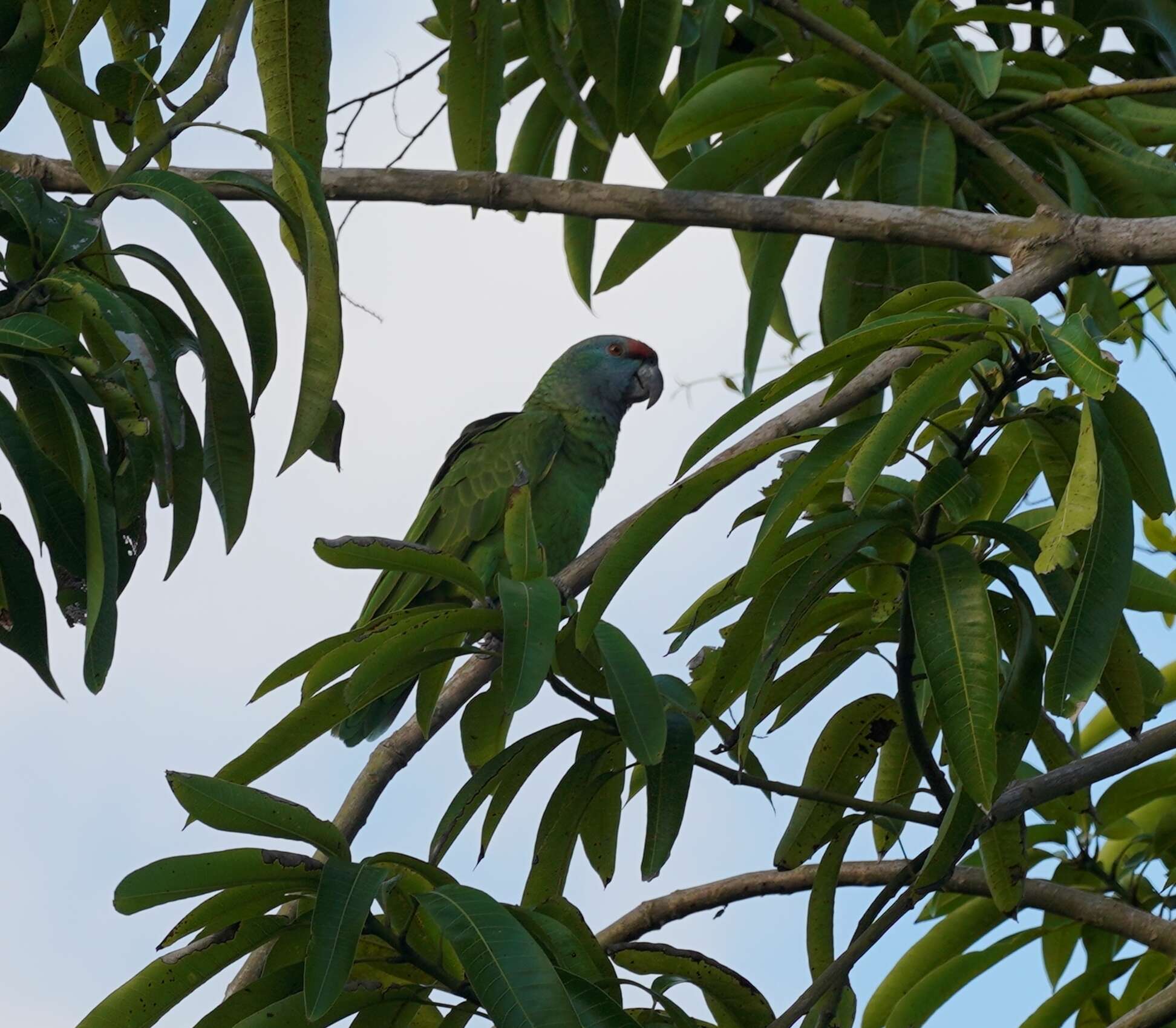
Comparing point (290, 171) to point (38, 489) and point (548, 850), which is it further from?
point (548, 850)

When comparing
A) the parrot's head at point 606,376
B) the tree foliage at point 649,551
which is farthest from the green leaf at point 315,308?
the parrot's head at point 606,376

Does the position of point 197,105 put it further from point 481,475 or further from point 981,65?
point 481,475

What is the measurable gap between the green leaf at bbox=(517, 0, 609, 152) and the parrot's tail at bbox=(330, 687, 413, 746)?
1287 mm

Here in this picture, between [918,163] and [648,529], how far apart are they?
1142 millimetres

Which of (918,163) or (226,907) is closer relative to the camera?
(226,907)

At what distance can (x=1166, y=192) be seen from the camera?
7.42ft

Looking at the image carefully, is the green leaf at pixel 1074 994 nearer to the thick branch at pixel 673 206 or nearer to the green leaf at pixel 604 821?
the green leaf at pixel 604 821

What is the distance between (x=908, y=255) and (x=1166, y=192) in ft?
1.53

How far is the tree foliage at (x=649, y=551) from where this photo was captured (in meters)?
1.38

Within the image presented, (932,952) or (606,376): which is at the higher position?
(606,376)

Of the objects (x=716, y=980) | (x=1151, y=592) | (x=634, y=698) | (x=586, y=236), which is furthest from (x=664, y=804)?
(x=586, y=236)

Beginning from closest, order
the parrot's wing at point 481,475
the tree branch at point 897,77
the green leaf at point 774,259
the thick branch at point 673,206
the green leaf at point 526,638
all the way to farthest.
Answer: the green leaf at point 526,638, the thick branch at point 673,206, the tree branch at point 897,77, the green leaf at point 774,259, the parrot's wing at point 481,475

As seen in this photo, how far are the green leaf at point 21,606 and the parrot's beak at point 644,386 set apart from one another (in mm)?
2727

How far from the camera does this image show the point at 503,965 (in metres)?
1.27
